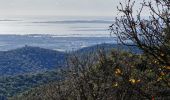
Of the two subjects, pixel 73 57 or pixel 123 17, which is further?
pixel 73 57

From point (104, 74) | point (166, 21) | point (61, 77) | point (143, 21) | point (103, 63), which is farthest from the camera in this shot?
point (61, 77)

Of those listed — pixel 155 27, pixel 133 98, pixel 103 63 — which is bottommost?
pixel 133 98

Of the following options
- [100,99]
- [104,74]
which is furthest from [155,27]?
[104,74]

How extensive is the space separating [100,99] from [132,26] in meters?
8.71

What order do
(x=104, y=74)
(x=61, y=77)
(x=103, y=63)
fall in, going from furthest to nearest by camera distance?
(x=61, y=77)
(x=103, y=63)
(x=104, y=74)

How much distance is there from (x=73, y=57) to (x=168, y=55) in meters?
11.4

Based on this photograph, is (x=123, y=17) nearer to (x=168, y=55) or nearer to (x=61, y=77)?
(x=168, y=55)

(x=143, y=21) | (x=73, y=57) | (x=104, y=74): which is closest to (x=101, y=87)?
(x=104, y=74)

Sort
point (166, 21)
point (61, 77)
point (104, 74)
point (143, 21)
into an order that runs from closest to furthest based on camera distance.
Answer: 1. point (166, 21)
2. point (143, 21)
3. point (104, 74)
4. point (61, 77)

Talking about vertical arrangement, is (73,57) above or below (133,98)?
above

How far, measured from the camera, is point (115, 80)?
23.0 meters

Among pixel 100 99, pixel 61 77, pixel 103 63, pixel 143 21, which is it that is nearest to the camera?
pixel 143 21

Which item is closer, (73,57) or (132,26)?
(132,26)

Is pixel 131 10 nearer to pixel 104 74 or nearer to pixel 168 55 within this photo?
pixel 168 55
